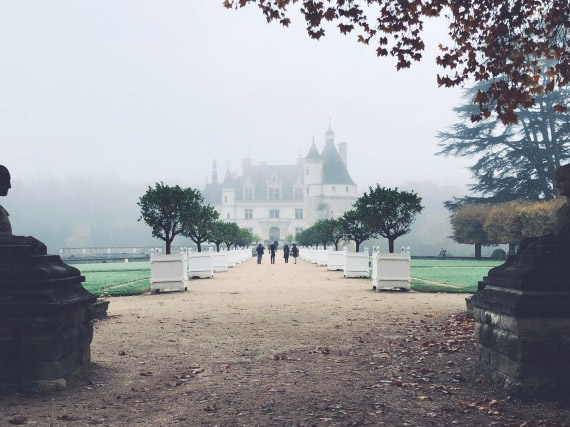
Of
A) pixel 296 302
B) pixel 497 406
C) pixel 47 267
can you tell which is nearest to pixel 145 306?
pixel 296 302

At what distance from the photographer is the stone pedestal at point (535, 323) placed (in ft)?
14.9

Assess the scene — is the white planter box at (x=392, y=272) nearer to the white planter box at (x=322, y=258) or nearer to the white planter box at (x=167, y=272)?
the white planter box at (x=167, y=272)

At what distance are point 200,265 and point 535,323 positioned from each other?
1868 centimetres

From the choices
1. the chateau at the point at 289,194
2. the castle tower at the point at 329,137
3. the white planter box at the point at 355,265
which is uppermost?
the castle tower at the point at 329,137

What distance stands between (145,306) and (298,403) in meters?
8.15

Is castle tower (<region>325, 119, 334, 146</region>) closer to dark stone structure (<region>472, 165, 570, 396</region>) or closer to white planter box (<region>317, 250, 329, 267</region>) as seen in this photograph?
white planter box (<region>317, 250, 329, 267</region>)

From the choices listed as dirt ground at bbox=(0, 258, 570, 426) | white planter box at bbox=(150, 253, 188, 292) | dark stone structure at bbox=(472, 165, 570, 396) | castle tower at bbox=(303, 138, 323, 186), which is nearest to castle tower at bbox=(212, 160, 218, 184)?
castle tower at bbox=(303, 138, 323, 186)

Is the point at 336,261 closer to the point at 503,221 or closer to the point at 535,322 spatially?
the point at 503,221

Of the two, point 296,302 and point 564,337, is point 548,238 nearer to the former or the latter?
point 564,337

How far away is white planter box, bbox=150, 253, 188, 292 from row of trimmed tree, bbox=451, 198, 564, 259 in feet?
91.1

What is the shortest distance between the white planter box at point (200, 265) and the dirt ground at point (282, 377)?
11.9m

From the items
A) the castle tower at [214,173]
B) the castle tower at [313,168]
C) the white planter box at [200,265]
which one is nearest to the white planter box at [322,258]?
the white planter box at [200,265]

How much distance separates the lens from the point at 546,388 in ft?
14.7

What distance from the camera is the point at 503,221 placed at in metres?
41.6
